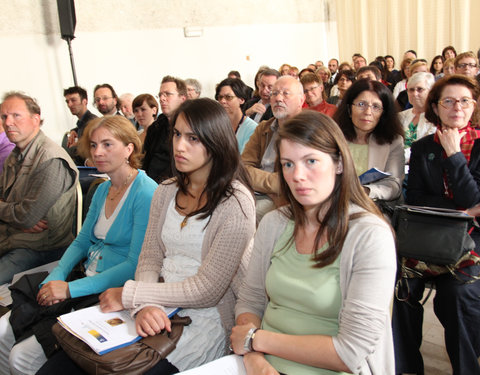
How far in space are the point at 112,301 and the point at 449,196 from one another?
168 cm

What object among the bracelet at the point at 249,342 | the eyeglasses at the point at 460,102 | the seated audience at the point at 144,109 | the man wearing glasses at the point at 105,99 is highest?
the man wearing glasses at the point at 105,99

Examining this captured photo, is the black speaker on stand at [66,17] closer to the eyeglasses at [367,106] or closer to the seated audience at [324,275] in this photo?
the eyeglasses at [367,106]

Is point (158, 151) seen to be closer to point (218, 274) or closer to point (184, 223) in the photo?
point (184, 223)

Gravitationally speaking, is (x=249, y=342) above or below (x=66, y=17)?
below

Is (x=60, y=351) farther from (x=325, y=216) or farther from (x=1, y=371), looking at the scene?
(x=325, y=216)

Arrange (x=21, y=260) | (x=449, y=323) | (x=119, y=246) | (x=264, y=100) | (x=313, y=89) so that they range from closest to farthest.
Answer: (x=449, y=323)
(x=119, y=246)
(x=21, y=260)
(x=313, y=89)
(x=264, y=100)

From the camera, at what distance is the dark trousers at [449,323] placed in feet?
5.69

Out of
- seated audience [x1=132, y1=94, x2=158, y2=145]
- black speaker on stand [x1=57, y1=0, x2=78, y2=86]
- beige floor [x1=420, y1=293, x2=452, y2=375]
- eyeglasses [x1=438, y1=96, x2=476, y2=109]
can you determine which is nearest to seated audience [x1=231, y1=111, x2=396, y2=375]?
beige floor [x1=420, y1=293, x2=452, y2=375]

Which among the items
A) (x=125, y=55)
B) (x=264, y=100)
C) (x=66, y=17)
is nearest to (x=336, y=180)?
(x=264, y=100)

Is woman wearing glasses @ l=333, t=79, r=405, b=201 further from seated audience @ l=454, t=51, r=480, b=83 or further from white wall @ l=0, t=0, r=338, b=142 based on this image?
white wall @ l=0, t=0, r=338, b=142

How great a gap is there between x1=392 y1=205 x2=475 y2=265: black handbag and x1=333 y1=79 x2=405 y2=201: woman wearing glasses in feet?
2.46

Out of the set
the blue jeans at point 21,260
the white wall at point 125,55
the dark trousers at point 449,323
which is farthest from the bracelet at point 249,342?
the white wall at point 125,55

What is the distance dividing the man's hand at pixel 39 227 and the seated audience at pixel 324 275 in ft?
5.65

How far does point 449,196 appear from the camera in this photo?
2.11 metres
